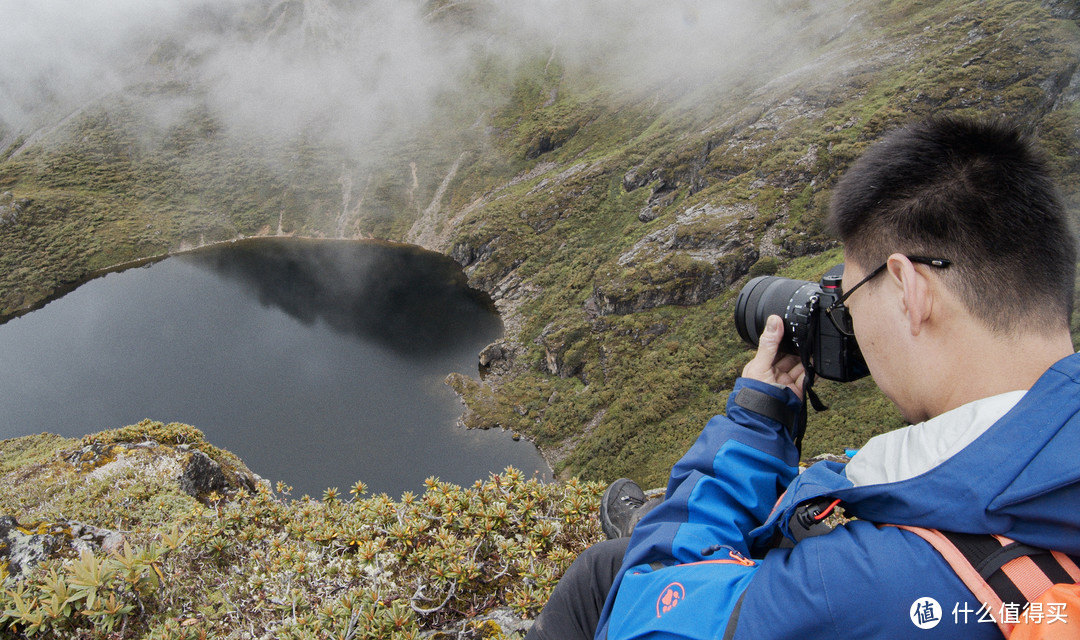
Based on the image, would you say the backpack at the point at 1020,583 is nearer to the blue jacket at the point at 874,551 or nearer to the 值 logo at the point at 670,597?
the blue jacket at the point at 874,551

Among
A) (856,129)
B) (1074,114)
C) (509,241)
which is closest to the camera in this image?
(1074,114)

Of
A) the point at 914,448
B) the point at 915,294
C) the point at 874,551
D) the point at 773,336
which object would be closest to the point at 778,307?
the point at 773,336

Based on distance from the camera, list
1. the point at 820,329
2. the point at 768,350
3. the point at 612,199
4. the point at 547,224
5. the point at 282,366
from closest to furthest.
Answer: the point at 820,329 → the point at 768,350 → the point at 282,366 → the point at 612,199 → the point at 547,224

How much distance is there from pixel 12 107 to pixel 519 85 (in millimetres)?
90928

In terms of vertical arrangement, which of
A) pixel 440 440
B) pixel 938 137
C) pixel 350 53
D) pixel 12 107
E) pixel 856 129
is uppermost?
pixel 938 137

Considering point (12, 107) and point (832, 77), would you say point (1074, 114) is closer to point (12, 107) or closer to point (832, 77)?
point (832, 77)

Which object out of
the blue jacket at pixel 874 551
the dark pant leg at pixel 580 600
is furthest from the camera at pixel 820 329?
the dark pant leg at pixel 580 600

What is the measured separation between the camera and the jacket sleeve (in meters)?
0.15

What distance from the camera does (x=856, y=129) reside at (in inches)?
1273

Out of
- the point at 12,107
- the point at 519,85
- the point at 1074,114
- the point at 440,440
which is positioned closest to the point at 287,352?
the point at 440,440

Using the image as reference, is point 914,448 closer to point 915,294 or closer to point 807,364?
point 915,294

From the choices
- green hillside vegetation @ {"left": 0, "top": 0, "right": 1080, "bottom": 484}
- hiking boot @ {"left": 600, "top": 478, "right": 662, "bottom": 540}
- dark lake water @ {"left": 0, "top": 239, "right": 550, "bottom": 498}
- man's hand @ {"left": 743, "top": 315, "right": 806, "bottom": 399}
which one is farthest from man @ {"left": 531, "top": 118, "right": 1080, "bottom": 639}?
dark lake water @ {"left": 0, "top": 239, "right": 550, "bottom": 498}

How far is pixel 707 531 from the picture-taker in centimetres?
132

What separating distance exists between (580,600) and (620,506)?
50.8 inches
